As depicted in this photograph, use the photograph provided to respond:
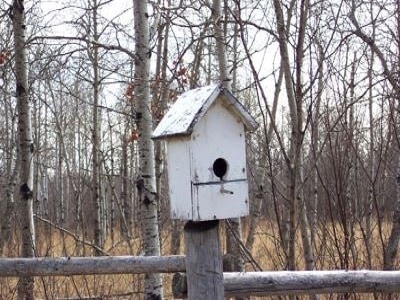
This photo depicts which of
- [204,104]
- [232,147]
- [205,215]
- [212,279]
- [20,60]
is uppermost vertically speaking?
[20,60]

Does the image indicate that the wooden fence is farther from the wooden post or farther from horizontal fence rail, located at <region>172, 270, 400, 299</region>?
the wooden post

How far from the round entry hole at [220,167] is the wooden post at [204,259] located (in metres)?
0.17

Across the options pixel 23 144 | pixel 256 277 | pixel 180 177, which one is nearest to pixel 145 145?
pixel 23 144

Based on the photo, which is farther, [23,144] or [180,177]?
[23,144]

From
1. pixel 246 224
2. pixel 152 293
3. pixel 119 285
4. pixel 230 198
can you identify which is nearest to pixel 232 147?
pixel 230 198

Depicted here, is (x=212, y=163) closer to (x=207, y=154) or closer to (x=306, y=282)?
(x=207, y=154)

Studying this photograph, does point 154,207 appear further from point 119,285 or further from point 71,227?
point 71,227

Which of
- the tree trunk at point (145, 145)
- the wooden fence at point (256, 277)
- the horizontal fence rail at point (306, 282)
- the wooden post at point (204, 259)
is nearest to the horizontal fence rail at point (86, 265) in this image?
the wooden fence at point (256, 277)

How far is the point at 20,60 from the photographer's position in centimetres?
414

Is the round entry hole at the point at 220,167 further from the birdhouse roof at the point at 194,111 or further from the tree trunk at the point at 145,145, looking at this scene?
the tree trunk at the point at 145,145

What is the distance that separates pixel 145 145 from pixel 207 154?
2118 mm

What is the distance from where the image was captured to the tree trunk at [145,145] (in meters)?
3.87

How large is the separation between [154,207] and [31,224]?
3.11 ft

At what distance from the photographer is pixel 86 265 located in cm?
327
